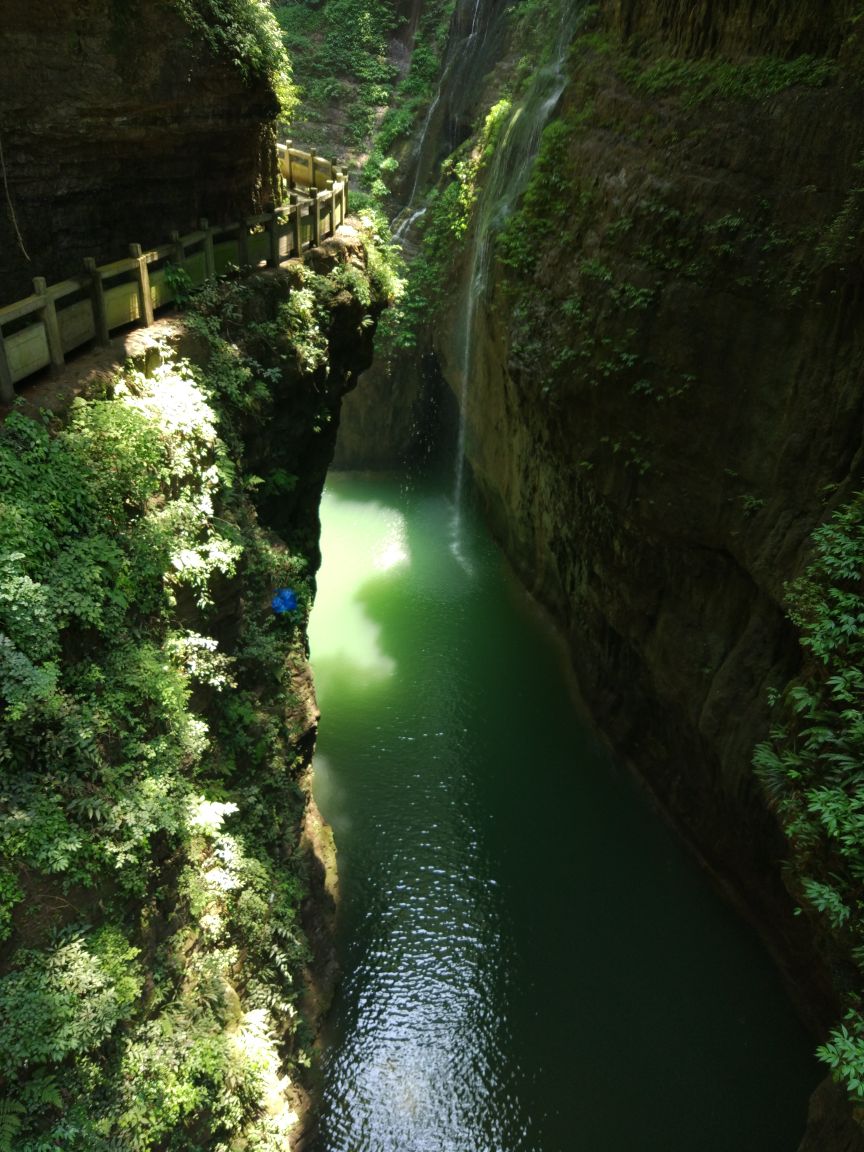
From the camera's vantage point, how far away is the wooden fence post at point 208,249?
10.1 meters

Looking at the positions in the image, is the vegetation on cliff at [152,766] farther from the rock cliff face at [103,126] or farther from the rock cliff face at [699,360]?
the rock cliff face at [699,360]

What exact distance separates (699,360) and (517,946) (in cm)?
859

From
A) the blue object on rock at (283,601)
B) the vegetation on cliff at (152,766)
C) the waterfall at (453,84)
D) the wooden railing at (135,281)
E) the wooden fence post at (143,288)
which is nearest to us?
the vegetation on cliff at (152,766)

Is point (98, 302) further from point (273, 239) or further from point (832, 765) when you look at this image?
point (832, 765)

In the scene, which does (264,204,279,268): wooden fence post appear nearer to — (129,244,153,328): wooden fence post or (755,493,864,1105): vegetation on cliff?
(129,244,153,328): wooden fence post

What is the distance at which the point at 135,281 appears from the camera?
896 centimetres

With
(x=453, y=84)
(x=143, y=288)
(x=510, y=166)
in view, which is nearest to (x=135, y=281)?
(x=143, y=288)

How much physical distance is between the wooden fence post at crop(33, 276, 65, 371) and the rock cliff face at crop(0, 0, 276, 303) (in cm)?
124

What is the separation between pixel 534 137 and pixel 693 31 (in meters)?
4.72

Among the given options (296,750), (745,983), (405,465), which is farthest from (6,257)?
(405,465)

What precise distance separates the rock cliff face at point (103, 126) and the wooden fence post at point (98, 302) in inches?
32.2

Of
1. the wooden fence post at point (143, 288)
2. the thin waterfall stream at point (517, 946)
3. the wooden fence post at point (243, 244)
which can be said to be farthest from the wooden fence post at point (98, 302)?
the thin waterfall stream at point (517, 946)

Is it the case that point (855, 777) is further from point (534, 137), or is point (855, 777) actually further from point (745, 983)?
point (534, 137)

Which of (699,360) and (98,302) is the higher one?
(98,302)
